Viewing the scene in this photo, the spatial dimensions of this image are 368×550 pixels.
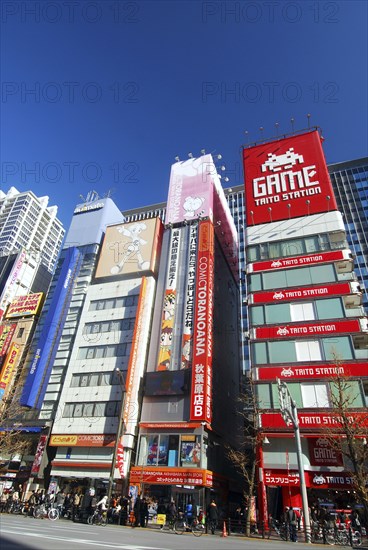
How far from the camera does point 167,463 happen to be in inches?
1225

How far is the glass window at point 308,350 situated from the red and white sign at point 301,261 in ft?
26.3

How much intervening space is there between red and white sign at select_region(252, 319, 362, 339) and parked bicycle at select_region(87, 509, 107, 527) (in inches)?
710

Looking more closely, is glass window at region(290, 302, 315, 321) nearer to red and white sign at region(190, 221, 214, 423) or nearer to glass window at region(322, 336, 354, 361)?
glass window at region(322, 336, 354, 361)

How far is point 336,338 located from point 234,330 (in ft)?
77.2

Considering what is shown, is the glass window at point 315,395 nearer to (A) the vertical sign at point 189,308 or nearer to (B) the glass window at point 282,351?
(B) the glass window at point 282,351

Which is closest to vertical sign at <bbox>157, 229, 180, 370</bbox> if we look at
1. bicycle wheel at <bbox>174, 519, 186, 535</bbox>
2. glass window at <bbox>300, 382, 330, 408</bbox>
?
glass window at <bbox>300, 382, 330, 408</bbox>

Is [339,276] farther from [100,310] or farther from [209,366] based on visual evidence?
[100,310]

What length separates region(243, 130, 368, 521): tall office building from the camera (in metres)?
26.4

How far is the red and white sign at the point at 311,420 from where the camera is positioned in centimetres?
2522

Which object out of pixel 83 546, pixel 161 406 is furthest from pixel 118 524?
pixel 83 546

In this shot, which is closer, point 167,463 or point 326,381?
point 326,381

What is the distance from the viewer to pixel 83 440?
A: 35.3m

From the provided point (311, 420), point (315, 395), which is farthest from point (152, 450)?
point (315, 395)

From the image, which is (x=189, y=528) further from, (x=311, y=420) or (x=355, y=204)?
(x=355, y=204)
